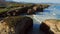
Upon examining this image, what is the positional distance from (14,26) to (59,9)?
51.5 inches

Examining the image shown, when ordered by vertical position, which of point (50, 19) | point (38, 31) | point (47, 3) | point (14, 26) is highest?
point (47, 3)

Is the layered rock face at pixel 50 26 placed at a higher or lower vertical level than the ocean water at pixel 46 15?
lower

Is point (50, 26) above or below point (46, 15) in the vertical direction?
below

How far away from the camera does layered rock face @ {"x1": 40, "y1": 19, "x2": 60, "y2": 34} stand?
3.97 m

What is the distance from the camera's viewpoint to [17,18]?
348 centimetres

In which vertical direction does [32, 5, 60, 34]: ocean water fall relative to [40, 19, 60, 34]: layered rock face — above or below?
above

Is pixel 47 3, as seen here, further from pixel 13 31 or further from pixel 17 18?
pixel 13 31

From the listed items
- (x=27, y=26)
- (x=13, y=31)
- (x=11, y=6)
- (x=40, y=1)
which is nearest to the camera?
(x=13, y=31)

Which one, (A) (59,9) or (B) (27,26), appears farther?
(B) (27,26)

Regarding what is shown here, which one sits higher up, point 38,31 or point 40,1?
point 40,1

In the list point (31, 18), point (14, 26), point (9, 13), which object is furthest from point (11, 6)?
point (31, 18)

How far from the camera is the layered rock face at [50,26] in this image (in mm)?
3969

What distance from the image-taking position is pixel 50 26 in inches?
166

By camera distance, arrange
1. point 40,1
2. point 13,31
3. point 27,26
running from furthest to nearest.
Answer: point 27,26
point 40,1
point 13,31
